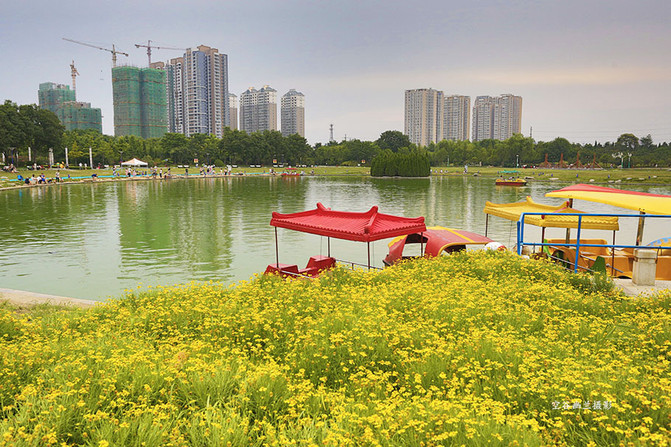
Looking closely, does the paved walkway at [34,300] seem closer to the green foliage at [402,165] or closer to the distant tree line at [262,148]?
the distant tree line at [262,148]

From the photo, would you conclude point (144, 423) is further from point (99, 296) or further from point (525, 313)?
point (99, 296)

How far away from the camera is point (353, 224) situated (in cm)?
1434

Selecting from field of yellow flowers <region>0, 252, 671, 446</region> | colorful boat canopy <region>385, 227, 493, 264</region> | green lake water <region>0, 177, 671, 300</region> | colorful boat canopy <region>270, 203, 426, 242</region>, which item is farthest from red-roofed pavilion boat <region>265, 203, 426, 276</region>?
green lake water <region>0, 177, 671, 300</region>

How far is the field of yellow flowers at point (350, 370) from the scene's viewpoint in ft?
15.1

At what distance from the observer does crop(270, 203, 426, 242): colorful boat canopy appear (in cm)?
1361

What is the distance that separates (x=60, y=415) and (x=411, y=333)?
4929mm

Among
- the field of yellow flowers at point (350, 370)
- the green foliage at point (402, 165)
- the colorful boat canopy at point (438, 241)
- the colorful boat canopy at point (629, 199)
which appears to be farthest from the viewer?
the green foliage at point (402, 165)

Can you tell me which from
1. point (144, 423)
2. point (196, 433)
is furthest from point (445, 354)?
point (144, 423)

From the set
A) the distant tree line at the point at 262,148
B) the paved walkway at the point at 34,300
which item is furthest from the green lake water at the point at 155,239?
the distant tree line at the point at 262,148

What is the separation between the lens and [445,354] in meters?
6.64

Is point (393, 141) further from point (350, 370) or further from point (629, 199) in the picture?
point (350, 370)

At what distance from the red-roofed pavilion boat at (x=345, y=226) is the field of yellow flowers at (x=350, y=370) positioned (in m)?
3.24

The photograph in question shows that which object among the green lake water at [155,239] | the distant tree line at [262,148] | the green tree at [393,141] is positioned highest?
the green tree at [393,141]

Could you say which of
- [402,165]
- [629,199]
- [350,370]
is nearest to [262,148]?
[402,165]
